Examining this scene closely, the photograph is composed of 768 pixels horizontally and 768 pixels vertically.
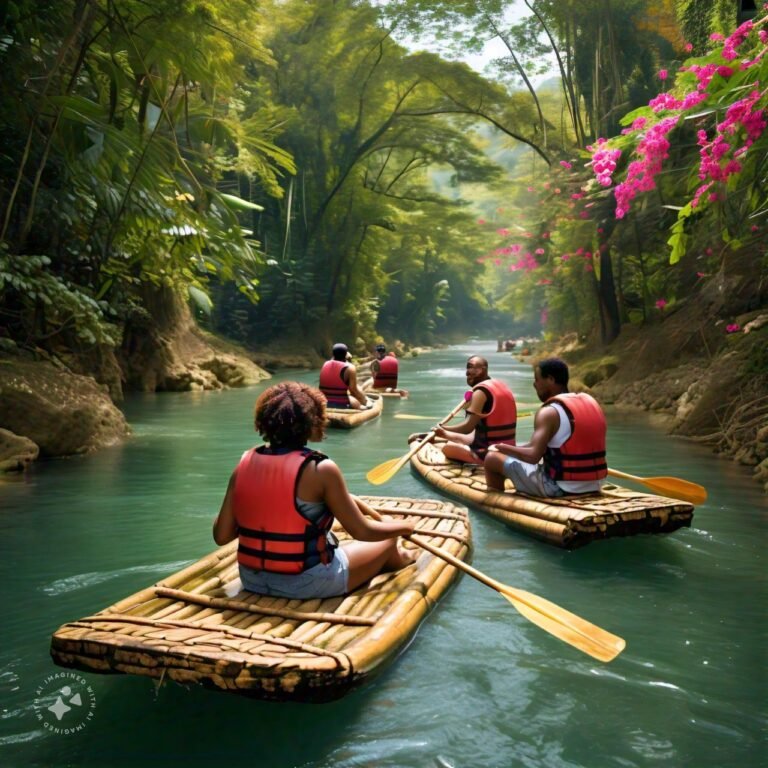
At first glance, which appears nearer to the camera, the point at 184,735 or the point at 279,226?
the point at 184,735

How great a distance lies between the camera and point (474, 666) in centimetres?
363

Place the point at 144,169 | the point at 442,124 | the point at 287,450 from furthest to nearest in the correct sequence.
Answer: the point at 442,124, the point at 144,169, the point at 287,450

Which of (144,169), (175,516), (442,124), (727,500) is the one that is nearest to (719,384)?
(727,500)

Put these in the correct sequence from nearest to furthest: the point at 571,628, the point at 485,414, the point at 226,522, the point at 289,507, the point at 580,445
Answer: the point at 289,507, the point at 226,522, the point at 571,628, the point at 580,445, the point at 485,414

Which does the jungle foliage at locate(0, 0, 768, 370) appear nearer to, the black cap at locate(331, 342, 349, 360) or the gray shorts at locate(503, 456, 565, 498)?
the black cap at locate(331, 342, 349, 360)

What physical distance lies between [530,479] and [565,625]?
2224mm

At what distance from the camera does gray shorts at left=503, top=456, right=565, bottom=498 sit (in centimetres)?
570

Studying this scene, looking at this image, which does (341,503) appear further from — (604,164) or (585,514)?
(604,164)

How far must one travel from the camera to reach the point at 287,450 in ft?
11.1

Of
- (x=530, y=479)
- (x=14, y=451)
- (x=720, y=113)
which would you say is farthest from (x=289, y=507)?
(x=720, y=113)

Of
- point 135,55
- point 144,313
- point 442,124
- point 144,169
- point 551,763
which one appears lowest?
point 551,763

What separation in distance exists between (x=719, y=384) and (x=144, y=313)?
1058cm

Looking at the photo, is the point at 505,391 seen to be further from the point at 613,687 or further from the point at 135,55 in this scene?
the point at 135,55

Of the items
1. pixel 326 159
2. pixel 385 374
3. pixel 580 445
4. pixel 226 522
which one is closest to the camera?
pixel 226 522
